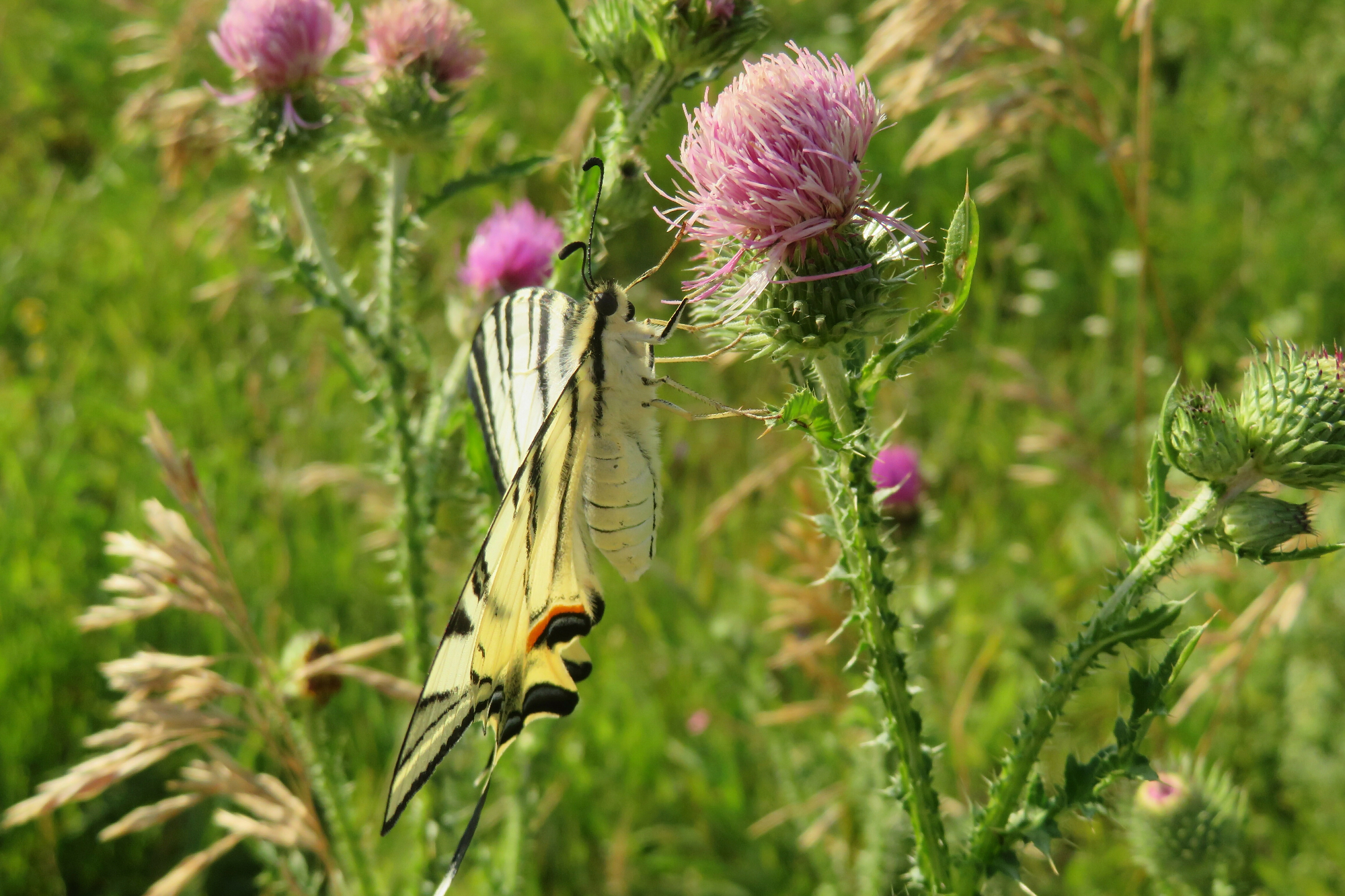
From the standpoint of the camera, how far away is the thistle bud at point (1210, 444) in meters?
1.82

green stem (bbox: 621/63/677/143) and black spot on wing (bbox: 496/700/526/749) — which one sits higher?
green stem (bbox: 621/63/677/143)

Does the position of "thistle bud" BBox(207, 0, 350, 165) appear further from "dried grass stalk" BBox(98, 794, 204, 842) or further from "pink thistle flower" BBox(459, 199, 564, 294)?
"dried grass stalk" BBox(98, 794, 204, 842)

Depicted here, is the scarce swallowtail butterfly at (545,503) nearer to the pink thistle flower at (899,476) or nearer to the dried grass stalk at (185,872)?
the dried grass stalk at (185,872)

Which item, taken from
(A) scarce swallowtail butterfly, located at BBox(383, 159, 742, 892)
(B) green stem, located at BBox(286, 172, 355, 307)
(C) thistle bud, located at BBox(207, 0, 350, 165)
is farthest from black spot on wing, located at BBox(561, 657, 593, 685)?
(C) thistle bud, located at BBox(207, 0, 350, 165)

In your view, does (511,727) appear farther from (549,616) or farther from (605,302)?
(605,302)

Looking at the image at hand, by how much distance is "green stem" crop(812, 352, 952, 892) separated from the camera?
184 centimetres

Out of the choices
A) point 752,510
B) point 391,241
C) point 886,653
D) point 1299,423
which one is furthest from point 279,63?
point 752,510

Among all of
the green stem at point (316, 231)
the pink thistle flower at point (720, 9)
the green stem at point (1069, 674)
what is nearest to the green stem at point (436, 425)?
the green stem at point (316, 231)

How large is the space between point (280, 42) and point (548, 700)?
2.13 metres

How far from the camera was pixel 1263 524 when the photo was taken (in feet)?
5.76

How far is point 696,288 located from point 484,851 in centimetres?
161

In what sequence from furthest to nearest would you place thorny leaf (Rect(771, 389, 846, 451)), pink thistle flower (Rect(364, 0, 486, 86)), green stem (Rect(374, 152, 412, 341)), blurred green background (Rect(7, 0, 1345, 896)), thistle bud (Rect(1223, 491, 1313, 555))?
blurred green background (Rect(7, 0, 1345, 896)) < pink thistle flower (Rect(364, 0, 486, 86)) < green stem (Rect(374, 152, 412, 341)) < thistle bud (Rect(1223, 491, 1313, 555)) < thorny leaf (Rect(771, 389, 846, 451))

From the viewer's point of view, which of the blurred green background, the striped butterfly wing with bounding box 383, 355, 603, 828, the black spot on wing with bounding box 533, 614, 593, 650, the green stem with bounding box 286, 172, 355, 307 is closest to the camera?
the striped butterfly wing with bounding box 383, 355, 603, 828

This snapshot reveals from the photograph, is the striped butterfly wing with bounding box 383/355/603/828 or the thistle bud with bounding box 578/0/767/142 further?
the thistle bud with bounding box 578/0/767/142
